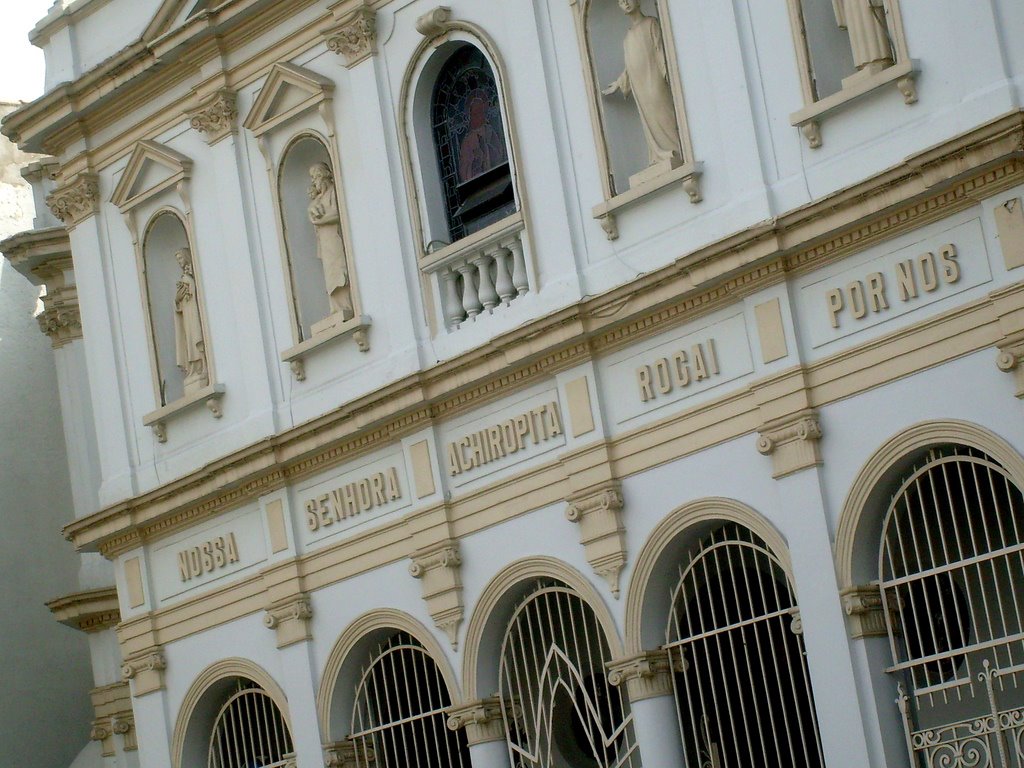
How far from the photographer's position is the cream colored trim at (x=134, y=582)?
19.4 m

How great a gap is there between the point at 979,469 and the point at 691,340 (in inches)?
90.3

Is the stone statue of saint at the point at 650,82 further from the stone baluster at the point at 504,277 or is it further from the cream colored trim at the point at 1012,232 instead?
the cream colored trim at the point at 1012,232

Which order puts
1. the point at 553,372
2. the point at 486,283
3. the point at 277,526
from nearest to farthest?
1. the point at 553,372
2. the point at 486,283
3. the point at 277,526

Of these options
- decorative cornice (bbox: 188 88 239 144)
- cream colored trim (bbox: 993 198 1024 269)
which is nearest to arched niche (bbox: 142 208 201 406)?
decorative cornice (bbox: 188 88 239 144)

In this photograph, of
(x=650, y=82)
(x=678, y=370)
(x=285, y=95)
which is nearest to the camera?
(x=678, y=370)

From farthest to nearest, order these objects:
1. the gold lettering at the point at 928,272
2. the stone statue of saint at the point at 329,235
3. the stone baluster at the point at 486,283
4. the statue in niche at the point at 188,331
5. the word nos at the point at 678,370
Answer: the statue in niche at the point at 188,331, the stone statue of saint at the point at 329,235, the stone baluster at the point at 486,283, the word nos at the point at 678,370, the gold lettering at the point at 928,272

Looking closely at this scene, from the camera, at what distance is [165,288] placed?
19.7m

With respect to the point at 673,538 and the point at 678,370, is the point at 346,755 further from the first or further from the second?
the point at 678,370

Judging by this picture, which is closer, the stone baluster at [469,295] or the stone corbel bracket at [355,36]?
the stone baluster at [469,295]

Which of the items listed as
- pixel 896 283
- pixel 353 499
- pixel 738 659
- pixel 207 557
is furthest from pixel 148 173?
pixel 896 283

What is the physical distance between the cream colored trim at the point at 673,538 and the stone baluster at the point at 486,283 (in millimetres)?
2515

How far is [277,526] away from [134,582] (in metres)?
2.18

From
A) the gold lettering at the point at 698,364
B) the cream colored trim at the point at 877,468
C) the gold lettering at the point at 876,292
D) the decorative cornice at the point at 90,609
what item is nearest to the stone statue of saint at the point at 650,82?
the gold lettering at the point at 698,364

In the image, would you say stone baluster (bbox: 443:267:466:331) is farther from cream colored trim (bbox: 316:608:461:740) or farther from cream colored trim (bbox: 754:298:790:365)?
cream colored trim (bbox: 754:298:790:365)
